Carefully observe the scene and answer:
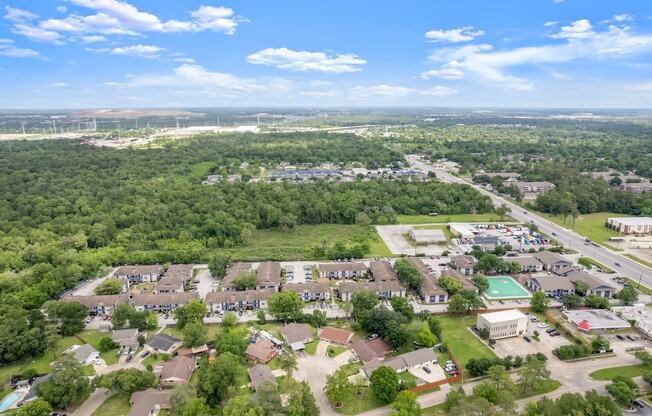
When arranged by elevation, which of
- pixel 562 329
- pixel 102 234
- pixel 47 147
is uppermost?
pixel 47 147

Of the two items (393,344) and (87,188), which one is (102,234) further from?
(393,344)

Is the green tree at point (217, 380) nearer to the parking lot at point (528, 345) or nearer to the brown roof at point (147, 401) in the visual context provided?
the brown roof at point (147, 401)

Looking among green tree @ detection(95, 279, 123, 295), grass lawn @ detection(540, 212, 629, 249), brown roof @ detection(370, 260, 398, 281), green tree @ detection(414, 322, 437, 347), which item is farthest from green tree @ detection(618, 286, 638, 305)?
green tree @ detection(95, 279, 123, 295)

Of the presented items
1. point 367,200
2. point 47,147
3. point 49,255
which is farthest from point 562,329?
point 47,147

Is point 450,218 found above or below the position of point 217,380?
above

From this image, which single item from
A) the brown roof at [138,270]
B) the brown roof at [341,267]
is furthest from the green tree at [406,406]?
the brown roof at [138,270]

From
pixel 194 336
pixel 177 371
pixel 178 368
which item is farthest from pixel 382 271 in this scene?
pixel 177 371

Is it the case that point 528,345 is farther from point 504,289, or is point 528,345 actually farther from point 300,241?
point 300,241
